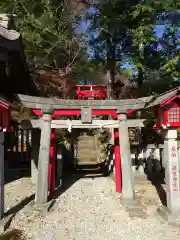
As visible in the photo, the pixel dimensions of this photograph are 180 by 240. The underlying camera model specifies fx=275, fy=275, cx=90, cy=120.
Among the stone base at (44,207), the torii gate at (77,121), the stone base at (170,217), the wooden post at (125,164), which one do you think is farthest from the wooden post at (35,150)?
the stone base at (170,217)

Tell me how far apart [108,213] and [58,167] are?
4141mm

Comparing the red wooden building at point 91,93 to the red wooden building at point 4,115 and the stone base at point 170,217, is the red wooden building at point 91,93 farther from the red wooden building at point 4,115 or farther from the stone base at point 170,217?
the stone base at point 170,217

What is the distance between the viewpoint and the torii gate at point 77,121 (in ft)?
27.4

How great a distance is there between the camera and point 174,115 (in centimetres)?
713

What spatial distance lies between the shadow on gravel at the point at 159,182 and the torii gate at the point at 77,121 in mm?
1124

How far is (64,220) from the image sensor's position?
7.19 meters

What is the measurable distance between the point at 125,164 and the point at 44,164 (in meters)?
2.53

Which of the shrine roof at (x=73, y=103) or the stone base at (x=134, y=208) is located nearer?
the stone base at (x=134, y=208)

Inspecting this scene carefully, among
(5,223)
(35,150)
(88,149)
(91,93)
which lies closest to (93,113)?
(91,93)

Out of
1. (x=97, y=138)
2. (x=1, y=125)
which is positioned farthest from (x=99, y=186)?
(x=97, y=138)

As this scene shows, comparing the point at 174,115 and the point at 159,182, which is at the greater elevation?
the point at 174,115

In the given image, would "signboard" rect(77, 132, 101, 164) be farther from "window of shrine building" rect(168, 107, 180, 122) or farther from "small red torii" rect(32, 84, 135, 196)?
"window of shrine building" rect(168, 107, 180, 122)

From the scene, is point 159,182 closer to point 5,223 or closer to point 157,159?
point 157,159

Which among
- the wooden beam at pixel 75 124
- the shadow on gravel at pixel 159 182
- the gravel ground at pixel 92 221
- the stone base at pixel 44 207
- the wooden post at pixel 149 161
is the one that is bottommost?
the gravel ground at pixel 92 221
